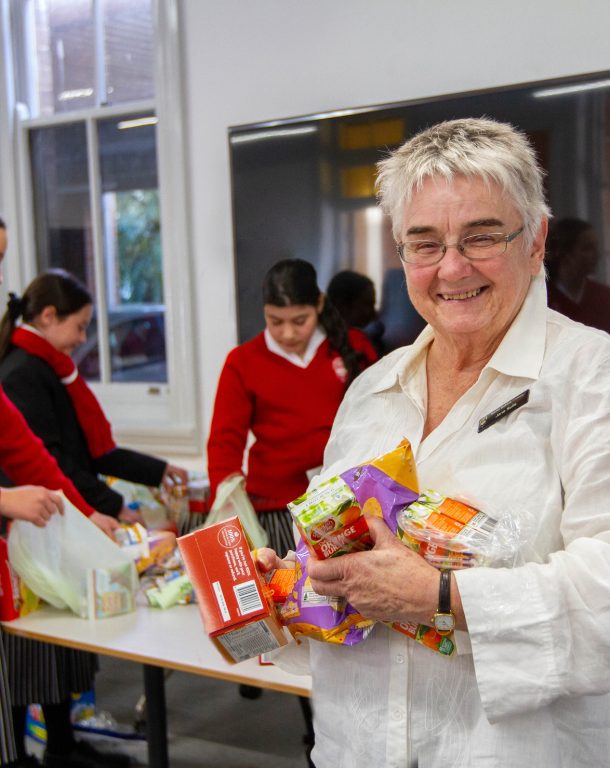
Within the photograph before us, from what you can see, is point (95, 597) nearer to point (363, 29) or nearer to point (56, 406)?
point (56, 406)

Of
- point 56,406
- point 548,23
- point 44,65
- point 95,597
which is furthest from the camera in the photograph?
point 44,65

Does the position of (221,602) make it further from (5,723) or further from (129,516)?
(129,516)

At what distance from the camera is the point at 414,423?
3.83 feet

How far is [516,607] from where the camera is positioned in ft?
2.94

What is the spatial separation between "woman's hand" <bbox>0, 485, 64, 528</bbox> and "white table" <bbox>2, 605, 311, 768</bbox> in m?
0.30

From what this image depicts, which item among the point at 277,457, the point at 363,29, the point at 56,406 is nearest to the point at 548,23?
the point at 363,29

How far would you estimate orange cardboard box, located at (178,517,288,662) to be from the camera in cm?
108

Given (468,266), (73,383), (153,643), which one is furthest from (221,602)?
(73,383)

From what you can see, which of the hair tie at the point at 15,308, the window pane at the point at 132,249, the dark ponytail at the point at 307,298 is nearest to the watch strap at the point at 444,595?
the dark ponytail at the point at 307,298

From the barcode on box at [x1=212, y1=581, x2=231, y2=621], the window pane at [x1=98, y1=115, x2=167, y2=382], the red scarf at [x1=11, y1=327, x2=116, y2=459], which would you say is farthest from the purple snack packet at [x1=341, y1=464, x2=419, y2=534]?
the window pane at [x1=98, y1=115, x2=167, y2=382]

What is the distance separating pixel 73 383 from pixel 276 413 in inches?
29.6

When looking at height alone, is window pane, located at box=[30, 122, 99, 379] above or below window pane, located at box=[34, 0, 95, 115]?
below

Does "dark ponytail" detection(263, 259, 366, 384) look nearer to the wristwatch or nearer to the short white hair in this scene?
the short white hair

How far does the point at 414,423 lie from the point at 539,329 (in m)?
0.23
